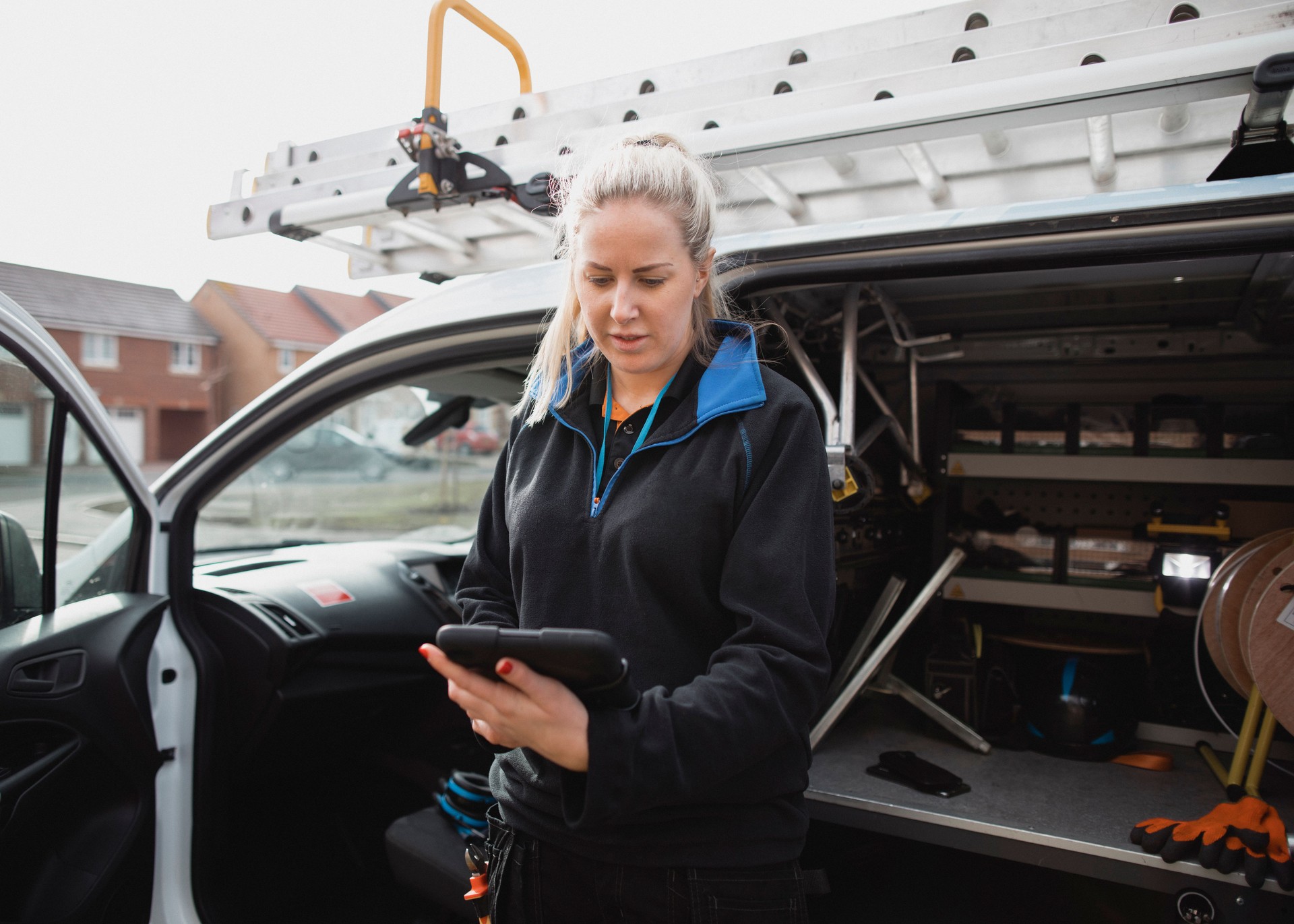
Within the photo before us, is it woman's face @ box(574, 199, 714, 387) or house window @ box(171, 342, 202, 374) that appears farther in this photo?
house window @ box(171, 342, 202, 374)

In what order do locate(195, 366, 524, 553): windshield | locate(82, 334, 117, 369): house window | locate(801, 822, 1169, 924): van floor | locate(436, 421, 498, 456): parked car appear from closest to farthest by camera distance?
1. locate(801, 822, 1169, 924): van floor
2. locate(82, 334, 117, 369): house window
3. locate(195, 366, 524, 553): windshield
4. locate(436, 421, 498, 456): parked car

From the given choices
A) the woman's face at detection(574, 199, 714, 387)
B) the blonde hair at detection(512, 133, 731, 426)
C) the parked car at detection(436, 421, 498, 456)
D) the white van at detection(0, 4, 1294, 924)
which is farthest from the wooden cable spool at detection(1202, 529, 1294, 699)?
the parked car at detection(436, 421, 498, 456)

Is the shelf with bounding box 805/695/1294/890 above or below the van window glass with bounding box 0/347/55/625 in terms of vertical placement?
below

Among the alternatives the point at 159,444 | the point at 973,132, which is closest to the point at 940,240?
the point at 973,132

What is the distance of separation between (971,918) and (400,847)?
5.52ft

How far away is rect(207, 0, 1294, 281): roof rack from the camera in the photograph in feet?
4.13

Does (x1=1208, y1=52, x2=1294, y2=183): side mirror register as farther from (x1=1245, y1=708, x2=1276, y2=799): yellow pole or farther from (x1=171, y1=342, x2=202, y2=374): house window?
(x1=171, y1=342, x2=202, y2=374): house window

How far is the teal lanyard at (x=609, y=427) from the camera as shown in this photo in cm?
121

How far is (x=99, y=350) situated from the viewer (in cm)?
418

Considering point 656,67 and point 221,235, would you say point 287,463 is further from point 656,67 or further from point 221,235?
point 656,67

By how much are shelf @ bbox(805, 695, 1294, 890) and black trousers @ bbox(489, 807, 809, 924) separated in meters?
0.84

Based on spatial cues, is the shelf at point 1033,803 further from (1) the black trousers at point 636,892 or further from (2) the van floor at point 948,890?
(1) the black trousers at point 636,892

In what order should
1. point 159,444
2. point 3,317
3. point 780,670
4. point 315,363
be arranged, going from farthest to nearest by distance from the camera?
point 159,444
point 315,363
point 3,317
point 780,670

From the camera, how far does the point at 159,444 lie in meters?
6.80
